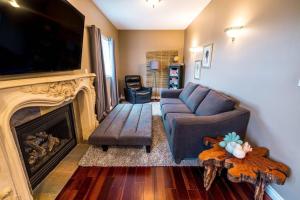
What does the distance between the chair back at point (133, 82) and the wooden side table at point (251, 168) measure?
4.08m

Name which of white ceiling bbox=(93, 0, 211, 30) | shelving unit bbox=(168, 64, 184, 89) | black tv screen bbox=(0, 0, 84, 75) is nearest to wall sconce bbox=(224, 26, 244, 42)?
white ceiling bbox=(93, 0, 211, 30)

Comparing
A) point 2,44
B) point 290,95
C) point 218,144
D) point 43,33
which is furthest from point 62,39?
point 290,95

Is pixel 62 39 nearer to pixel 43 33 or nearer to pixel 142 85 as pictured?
pixel 43 33

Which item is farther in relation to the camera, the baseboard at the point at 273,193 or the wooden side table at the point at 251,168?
the baseboard at the point at 273,193

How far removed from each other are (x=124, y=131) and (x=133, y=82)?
3439 millimetres

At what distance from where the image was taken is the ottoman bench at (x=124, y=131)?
2141 mm

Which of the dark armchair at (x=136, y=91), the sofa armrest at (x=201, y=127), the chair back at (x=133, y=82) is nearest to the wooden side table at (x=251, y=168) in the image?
the sofa armrest at (x=201, y=127)

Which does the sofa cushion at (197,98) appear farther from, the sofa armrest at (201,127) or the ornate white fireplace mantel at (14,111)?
the ornate white fireplace mantel at (14,111)

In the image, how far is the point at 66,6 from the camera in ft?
5.90

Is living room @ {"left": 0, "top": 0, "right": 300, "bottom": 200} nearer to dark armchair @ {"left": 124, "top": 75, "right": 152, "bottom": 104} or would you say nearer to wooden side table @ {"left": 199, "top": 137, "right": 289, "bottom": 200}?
A: wooden side table @ {"left": 199, "top": 137, "right": 289, "bottom": 200}

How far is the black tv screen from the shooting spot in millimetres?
1126

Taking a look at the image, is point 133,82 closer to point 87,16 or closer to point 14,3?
point 87,16

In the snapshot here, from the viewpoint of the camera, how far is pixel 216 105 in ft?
7.22

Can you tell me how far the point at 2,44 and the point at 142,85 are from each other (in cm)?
483
